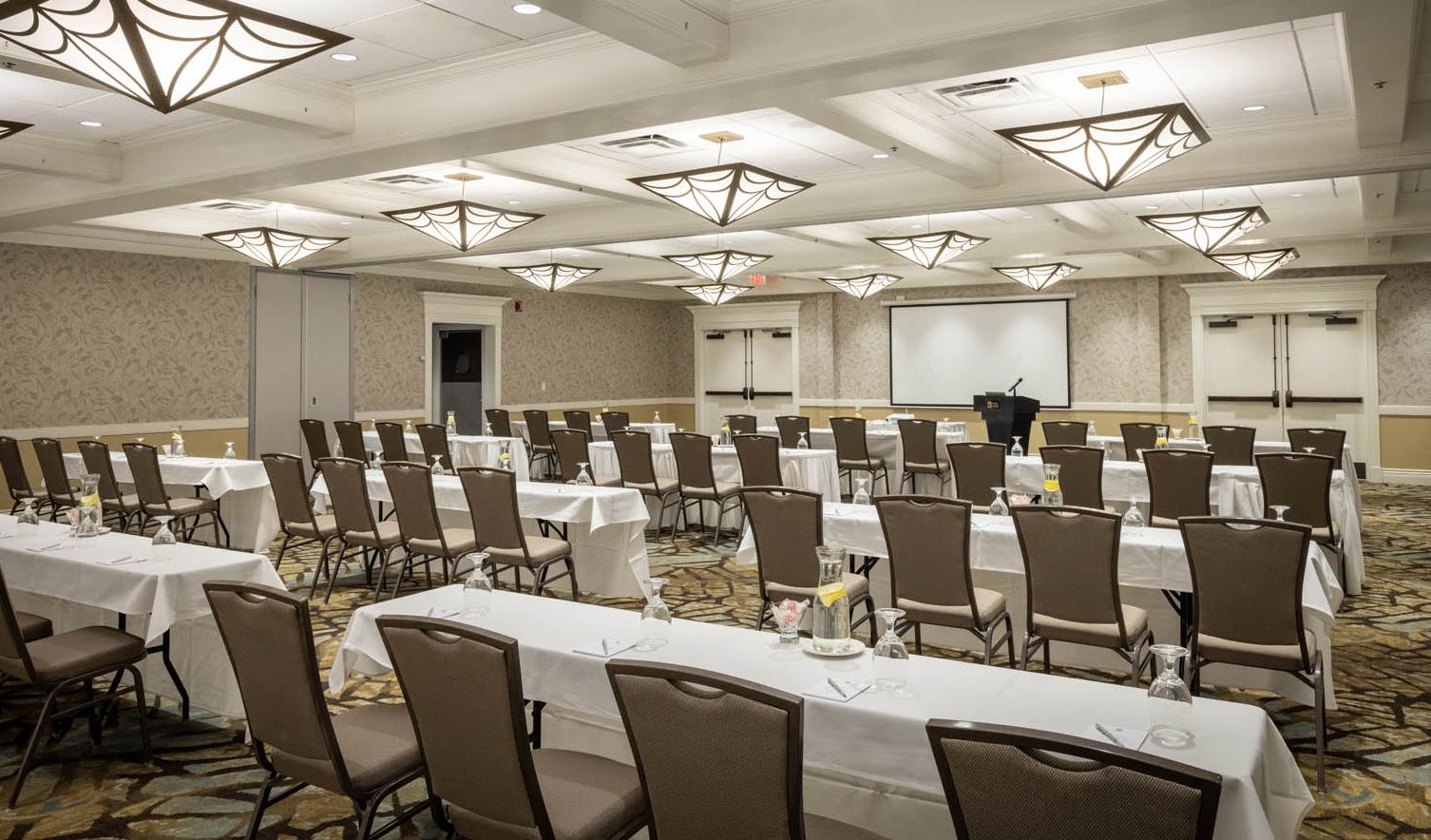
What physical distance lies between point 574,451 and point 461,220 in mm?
2519

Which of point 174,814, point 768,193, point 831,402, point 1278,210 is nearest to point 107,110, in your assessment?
point 768,193

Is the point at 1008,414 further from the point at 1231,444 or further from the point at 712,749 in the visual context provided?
the point at 712,749

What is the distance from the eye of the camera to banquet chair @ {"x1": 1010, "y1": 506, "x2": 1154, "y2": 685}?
12.0 ft

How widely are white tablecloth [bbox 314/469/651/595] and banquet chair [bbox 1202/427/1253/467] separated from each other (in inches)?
187

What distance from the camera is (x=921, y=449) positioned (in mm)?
9344

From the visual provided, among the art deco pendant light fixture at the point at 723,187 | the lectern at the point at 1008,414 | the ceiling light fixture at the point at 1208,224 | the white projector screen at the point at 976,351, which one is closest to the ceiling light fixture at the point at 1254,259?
the ceiling light fixture at the point at 1208,224

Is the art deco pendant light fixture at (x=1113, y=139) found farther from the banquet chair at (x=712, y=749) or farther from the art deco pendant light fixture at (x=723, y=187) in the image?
the banquet chair at (x=712, y=749)

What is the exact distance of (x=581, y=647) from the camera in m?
2.75

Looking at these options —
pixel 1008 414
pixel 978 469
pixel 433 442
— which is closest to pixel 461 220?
pixel 433 442

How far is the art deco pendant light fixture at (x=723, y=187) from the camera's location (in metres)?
6.21

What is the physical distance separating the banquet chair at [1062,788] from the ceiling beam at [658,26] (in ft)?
9.89

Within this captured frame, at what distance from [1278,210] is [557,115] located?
818cm

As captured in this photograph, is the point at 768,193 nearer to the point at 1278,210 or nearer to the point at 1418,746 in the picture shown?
the point at 1418,746

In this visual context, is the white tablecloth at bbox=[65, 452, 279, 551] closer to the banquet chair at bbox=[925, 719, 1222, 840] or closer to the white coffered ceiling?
the white coffered ceiling
